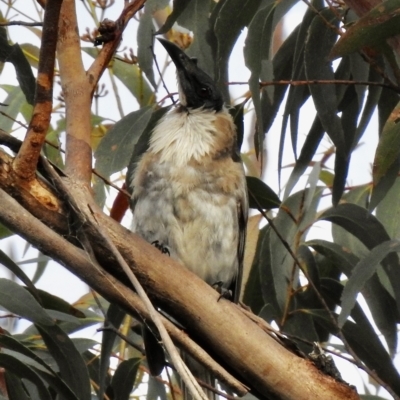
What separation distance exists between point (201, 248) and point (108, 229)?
886 mm

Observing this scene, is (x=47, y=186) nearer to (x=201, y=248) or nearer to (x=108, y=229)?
(x=108, y=229)

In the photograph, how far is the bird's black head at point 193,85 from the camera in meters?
2.93

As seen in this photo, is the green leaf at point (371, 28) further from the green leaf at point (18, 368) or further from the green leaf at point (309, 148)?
the green leaf at point (18, 368)

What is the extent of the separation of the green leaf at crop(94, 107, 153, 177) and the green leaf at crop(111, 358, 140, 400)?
577 mm

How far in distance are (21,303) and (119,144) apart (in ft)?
2.19

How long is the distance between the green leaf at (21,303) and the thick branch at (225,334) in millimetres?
392

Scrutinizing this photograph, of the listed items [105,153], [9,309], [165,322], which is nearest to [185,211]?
[105,153]

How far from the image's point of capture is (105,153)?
2.56m

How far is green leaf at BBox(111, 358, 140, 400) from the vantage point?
2543 millimetres

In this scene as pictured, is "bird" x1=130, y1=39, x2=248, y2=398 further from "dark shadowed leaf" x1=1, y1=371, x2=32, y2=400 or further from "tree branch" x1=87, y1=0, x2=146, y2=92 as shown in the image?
"tree branch" x1=87, y1=0, x2=146, y2=92

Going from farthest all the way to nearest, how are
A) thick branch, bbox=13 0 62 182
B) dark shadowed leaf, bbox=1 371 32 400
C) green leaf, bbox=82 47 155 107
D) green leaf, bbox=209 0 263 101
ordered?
green leaf, bbox=82 47 155 107
green leaf, bbox=209 0 263 101
dark shadowed leaf, bbox=1 371 32 400
thick branch, bbox=13 0 62 182

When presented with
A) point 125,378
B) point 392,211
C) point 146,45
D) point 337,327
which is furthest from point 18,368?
point 392,211

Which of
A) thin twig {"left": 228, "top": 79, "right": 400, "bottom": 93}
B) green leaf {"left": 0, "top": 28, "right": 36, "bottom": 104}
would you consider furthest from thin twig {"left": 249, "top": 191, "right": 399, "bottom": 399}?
green leaf {"left": 0, "top": 28, "right": 36, "bottom": 104}

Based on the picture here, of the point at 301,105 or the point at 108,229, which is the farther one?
the point at 301,105
